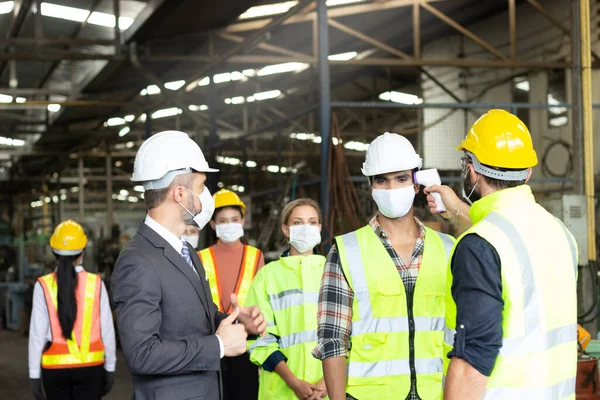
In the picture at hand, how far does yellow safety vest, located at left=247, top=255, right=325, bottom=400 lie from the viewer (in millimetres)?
4262

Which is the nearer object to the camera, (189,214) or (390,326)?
(189,214)

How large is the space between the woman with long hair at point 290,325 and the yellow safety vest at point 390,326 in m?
0.96

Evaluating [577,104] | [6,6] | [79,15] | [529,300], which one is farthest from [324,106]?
[529,300]

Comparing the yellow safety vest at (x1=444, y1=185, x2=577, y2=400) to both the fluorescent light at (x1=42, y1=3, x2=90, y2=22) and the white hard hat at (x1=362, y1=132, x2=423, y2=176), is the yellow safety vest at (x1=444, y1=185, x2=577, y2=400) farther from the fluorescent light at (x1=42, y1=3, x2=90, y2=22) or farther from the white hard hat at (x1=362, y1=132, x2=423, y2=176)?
the fluorescent light at (x1=42, y1=3, x2=90, y2=22)

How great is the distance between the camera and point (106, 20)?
12.1 metres

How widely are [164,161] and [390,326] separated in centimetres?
121

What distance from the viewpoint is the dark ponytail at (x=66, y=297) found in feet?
17.8

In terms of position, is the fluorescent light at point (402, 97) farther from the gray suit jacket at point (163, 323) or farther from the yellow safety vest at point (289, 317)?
the gray suit jacket at point (163, 323)

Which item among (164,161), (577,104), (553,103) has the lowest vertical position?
(164,161)

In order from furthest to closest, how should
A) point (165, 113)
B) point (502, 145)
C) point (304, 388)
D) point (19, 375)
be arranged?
point (165, 113) < point (19, 375) < point (304, 388) < point (502, 145)

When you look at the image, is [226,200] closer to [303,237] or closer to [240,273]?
[240,273]

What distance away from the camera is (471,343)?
7.95 feet

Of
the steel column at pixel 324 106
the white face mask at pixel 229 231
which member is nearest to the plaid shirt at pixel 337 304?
the white face mask at pixel 229 231

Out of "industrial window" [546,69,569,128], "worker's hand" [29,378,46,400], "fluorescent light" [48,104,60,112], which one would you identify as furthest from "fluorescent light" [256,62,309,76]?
"worker's hand" [29,378,46,400]
